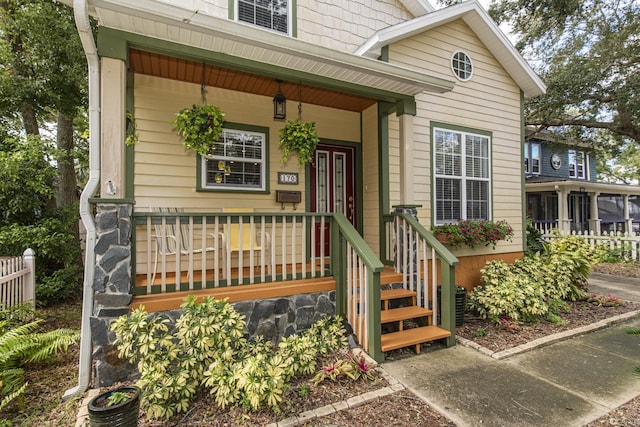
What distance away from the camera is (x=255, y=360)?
2.54 metres

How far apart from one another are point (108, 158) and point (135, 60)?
1.73 metres

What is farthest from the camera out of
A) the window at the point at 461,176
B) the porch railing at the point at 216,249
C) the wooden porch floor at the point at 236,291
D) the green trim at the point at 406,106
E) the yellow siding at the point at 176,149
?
the window at the point at 461,176

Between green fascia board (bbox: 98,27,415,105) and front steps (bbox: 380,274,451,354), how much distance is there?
258 centimetres

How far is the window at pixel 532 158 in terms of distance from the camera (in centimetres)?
1394

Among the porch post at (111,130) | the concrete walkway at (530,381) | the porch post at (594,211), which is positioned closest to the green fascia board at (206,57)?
the porch post at (111,130)

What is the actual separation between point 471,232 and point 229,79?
4586mm

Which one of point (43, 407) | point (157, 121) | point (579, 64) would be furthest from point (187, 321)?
point (579, 64)

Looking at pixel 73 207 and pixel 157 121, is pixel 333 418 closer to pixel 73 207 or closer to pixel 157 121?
pixel 157 121

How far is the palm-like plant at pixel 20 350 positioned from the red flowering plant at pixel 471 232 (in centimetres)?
529

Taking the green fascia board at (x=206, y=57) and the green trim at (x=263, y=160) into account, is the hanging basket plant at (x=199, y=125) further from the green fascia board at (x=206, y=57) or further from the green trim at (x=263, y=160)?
the green trim at (x=263, y=160)

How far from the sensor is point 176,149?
14.8ft

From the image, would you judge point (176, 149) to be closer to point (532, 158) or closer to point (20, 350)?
point (20, 350)

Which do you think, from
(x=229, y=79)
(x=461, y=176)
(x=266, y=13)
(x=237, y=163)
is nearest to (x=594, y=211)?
(x=461, y=176)

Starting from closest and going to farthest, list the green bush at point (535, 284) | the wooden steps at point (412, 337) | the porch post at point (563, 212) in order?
the wooden steps at point (412, 337), the green bush at point (535, 284), the porch post at point (563, 212)
